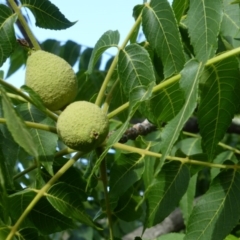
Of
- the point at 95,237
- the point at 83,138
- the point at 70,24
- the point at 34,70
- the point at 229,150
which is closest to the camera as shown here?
the point at 83,138

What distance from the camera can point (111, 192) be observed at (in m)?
1.51

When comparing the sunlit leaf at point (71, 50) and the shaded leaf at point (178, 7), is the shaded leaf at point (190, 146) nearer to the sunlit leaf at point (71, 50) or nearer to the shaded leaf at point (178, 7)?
the shaded leaf at point (178, 7)

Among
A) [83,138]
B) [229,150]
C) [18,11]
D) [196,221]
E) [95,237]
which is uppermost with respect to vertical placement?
[18,11]

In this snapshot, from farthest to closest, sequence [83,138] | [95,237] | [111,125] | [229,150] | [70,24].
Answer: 1. [95,237]
2. [229,150]
3. [111,125]
4. [70,24]
5. [83,138]

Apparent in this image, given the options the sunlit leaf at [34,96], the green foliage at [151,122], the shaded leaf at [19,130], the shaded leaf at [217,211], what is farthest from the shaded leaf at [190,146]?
the shaded leaf at [19,130]

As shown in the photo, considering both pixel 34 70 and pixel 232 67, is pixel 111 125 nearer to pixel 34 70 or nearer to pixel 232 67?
pixel 34 70

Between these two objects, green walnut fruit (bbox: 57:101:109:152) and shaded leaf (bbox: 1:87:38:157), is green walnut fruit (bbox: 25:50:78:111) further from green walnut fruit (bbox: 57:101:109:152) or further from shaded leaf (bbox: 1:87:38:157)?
shaded leaf (bbox: 1:87:38:157)

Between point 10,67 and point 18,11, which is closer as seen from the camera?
point 18,11

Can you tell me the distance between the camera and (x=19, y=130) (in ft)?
3.37

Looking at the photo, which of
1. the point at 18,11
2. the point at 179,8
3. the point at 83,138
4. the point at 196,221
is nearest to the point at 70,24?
the point at 18,11

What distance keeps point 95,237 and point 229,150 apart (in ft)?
2.43

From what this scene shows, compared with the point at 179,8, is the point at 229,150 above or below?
below

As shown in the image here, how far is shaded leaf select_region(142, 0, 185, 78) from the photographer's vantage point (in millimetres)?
1420

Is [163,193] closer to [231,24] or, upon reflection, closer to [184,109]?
[184,109]
